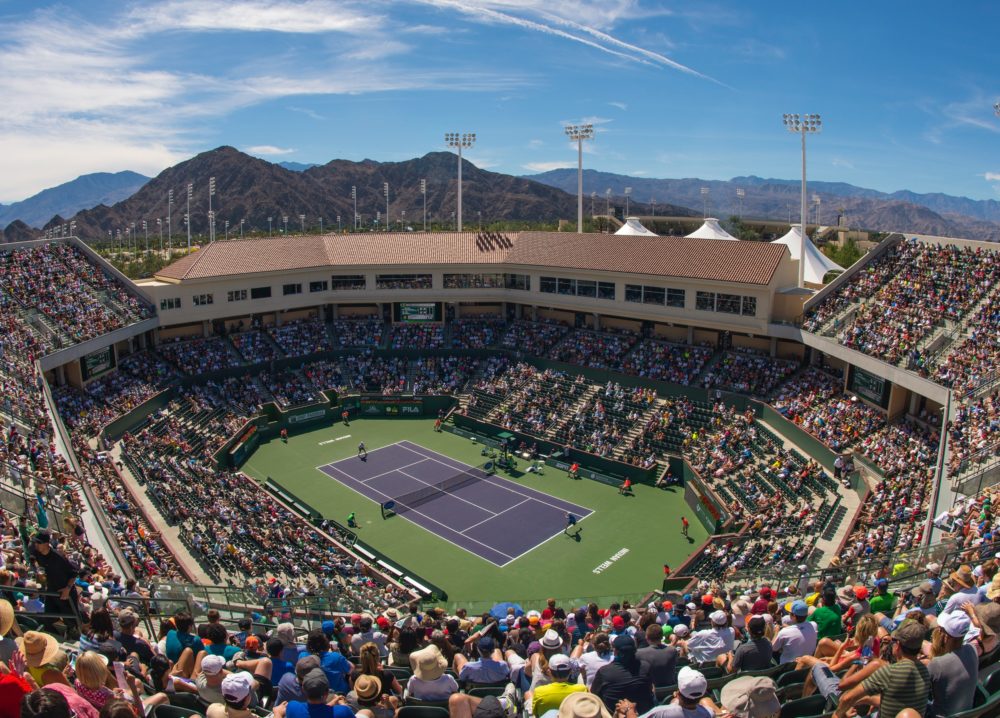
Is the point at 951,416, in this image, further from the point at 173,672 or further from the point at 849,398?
the point at 173,672

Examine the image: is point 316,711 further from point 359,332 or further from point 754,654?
point 359,332

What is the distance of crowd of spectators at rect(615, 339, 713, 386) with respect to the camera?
149ft

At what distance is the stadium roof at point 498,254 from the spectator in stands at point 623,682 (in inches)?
1505

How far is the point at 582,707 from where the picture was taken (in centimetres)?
640

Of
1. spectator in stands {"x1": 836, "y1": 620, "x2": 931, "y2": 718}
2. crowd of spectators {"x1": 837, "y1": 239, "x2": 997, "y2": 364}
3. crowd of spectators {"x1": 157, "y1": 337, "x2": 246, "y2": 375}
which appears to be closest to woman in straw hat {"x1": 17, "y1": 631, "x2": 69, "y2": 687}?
spectator in stands {"x1": 836, "y1": 620, "x2": 931, "y2": 718}

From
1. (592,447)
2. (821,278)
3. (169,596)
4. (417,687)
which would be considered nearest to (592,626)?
(417,687)

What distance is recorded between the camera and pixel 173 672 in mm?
9836

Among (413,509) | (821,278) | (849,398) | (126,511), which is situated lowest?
(413,509)

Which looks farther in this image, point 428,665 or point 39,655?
point 428,665

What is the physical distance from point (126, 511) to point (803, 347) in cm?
3689

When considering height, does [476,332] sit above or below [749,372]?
above

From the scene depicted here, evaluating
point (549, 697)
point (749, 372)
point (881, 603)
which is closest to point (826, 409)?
point (749, 372)

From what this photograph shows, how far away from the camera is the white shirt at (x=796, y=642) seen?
9984 mm

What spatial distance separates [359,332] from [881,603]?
4817cm
